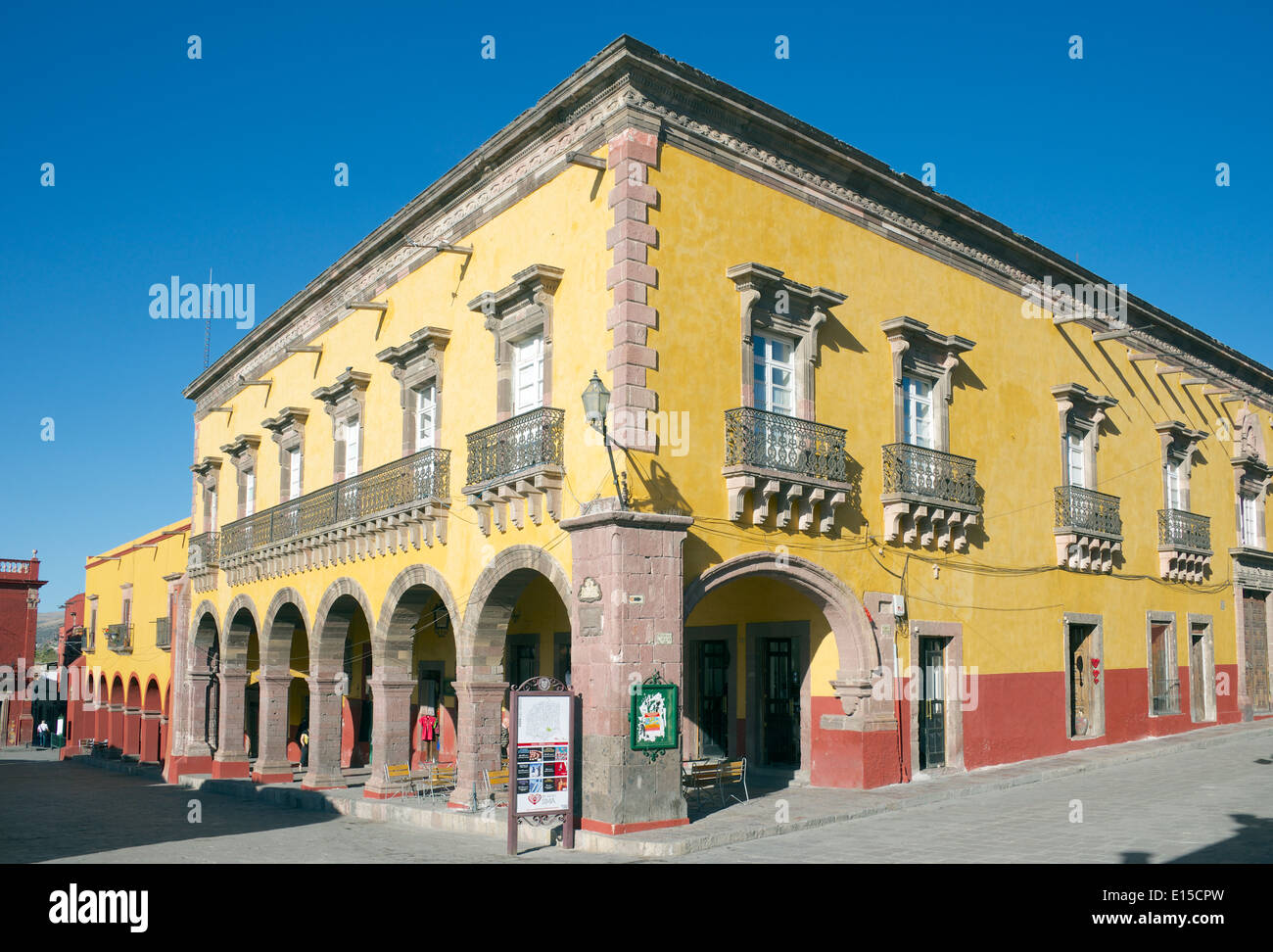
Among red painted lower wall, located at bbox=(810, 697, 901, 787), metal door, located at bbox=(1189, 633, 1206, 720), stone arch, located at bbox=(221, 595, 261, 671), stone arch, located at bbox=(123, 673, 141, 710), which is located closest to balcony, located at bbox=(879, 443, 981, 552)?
red painted lower wall, located at bbox=(810, 697, 901, 787)

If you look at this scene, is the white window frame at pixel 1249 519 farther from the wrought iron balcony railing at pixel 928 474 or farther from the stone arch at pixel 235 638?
Result: the stone arch at pixel 235 638

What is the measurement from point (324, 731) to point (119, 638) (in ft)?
65.1

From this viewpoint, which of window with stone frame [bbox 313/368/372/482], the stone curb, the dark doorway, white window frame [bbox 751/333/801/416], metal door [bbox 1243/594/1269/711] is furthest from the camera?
the dark doorway

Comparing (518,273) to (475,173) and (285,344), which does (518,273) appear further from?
(285,344)

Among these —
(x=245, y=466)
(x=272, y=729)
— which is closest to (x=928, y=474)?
(x=272, y=729)

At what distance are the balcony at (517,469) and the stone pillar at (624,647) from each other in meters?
1.01

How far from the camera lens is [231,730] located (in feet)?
84.0

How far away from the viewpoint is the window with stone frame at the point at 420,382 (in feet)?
59.3

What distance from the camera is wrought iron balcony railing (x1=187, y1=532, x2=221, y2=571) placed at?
27.3 m

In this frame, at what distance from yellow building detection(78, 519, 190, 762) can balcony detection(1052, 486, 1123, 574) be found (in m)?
21.4

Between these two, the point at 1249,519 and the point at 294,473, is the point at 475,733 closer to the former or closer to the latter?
the point at 294,473

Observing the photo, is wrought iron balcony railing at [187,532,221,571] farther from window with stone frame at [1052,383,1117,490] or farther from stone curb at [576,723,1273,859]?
window with stone frame at [1052,383,1117,490]

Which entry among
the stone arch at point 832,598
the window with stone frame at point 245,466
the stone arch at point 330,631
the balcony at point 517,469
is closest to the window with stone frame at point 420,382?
the balcony at point 517,469
